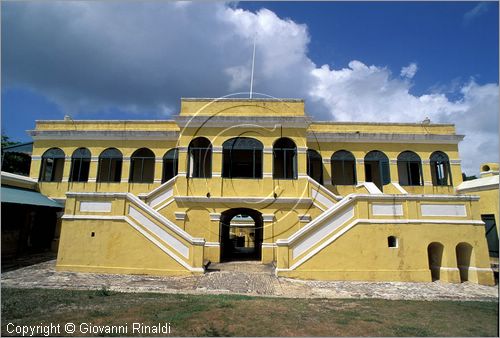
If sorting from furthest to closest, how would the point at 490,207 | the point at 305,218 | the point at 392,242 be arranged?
1. the point at 490,207
2. the point at 305,218
3. the point at 392,242

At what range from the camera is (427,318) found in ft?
24.4

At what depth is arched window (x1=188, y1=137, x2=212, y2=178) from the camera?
54.9 ft

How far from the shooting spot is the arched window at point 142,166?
20.3 metres

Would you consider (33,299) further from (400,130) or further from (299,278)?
(400,130)

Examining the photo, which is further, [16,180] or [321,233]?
[16,180]

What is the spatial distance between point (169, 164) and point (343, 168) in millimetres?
Result: 11803

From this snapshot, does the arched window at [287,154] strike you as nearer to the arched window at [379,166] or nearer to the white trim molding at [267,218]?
the white trim molding at [267,218]

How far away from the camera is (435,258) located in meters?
12.8

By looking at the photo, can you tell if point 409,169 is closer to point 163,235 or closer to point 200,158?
point 200,158

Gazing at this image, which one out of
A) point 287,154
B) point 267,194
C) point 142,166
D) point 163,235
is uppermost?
point 287,154

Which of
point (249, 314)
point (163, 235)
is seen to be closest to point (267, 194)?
point (163, 235)

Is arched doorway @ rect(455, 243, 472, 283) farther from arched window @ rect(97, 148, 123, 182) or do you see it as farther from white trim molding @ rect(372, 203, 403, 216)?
arched window @ rect(97, 148, 123, 182)

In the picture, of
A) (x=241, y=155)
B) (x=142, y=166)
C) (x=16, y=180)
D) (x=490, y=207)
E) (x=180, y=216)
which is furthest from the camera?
(x=142, y=166)

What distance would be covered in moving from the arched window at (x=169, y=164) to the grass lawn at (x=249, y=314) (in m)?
11.2
